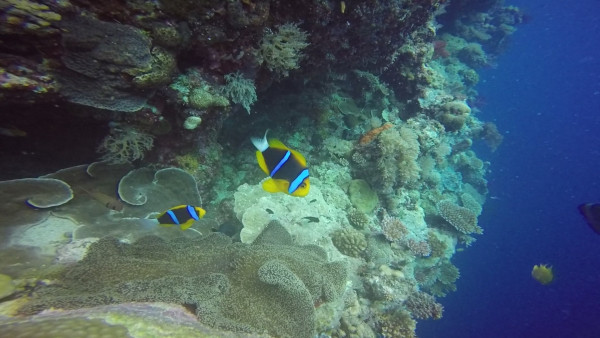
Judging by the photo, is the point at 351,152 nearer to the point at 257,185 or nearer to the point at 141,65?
the point at 257,185

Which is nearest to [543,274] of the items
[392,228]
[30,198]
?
[392,228]

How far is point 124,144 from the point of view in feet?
11.2

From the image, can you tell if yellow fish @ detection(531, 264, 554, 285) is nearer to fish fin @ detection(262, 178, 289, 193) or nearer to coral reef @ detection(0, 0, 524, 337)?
coral reef @ detection(0, 0, 524, 337)

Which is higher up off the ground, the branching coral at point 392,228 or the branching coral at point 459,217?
the branching coral at point 459,217

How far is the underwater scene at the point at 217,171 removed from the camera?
8.36 ft

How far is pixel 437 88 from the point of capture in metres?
9.34

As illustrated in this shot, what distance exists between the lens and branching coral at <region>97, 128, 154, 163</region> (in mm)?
3418

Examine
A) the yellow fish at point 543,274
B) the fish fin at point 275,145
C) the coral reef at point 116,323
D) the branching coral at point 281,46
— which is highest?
the yellow fish at point 543,274

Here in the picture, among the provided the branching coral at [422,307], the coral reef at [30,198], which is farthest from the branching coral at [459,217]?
the coral reef at [30,198]

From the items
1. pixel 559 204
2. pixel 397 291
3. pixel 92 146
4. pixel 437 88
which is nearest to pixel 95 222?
pixel 92 146

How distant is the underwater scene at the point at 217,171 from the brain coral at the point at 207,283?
0.02 m

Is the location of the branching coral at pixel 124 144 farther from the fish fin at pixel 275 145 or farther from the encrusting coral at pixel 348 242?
the encrusting coral at pixel 348 242

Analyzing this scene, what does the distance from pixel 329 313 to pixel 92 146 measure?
4001 mm

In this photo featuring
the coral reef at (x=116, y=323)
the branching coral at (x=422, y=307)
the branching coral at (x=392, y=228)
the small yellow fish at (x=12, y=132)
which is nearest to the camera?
the coral reef at (x=116, y=323)
